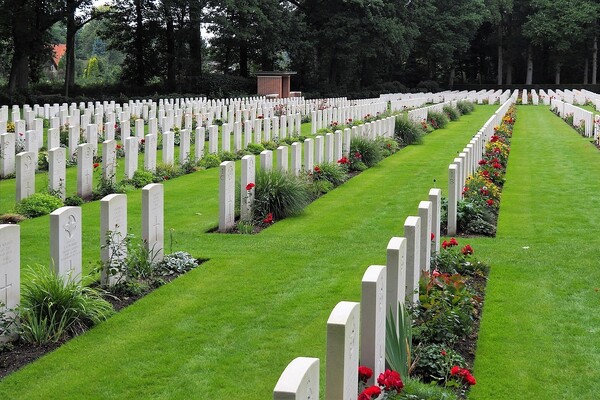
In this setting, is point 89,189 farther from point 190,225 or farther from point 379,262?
point 379,262

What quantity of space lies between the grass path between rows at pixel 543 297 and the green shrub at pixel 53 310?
308cm

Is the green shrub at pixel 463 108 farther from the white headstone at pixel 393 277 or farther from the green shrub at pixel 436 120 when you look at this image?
the white headstone at pixel 393 277

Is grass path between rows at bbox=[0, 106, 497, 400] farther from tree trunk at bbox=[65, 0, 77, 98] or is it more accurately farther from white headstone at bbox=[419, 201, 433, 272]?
tree trunk at bbox=[65, 0, 77, 98]

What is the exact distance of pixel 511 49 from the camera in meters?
82.0

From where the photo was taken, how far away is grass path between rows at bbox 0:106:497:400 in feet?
18.4

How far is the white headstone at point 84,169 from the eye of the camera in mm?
13070

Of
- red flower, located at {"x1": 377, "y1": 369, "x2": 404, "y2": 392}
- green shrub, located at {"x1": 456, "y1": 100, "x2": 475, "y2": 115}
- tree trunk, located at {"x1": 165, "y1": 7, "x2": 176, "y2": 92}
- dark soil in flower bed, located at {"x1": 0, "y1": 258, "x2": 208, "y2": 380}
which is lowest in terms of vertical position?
dark soil in flower bed, located at {"x1": 0, "y1": 258, "x2": 208, "y2": 380}

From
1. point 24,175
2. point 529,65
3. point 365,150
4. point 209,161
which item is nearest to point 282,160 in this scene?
point 24,175

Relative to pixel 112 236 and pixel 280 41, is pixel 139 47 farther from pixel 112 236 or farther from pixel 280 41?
pixel 112 236

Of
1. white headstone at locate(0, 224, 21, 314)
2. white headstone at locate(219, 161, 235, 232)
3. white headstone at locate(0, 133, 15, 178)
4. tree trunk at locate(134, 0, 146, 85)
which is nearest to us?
white headstone at locate(0, 224, 21, 314)

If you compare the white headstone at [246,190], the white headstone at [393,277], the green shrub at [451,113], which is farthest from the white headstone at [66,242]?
the green shrub at [451,113]

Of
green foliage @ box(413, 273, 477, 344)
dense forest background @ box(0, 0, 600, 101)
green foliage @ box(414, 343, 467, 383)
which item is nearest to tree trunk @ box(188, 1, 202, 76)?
dense forest background @ box(0, 0, 600, 101)

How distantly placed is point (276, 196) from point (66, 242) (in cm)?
508

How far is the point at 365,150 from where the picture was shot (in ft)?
59.0
